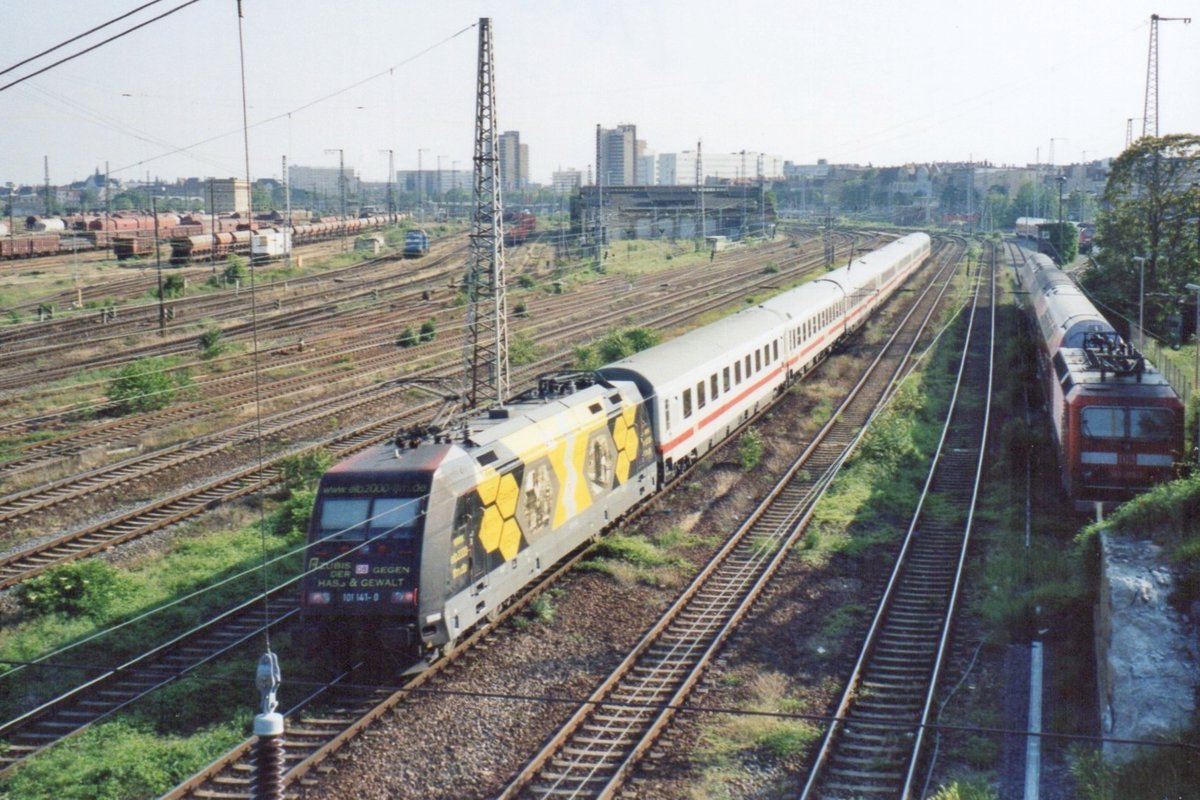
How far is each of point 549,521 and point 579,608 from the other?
1397 millimetres

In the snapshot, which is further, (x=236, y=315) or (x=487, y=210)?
(x=236, y=315)

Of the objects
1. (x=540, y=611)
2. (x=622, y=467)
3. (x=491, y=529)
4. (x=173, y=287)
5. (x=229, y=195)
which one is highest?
(x=229, y=195)

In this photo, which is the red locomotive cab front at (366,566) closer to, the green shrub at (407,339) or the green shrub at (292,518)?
the green shrub at (292,518)

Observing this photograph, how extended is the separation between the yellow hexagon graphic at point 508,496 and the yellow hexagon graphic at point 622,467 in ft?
14.5

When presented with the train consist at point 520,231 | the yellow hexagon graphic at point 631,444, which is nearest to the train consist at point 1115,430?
the yellow hexagon graphic at point 631,444

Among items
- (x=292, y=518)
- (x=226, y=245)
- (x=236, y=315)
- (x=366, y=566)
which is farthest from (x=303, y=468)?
(x=226, y=245)

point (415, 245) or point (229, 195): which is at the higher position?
point (229, 195)

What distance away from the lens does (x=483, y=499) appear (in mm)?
15641

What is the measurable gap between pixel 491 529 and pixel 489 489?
56 cm

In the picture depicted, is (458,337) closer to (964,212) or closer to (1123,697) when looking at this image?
(1123,697)

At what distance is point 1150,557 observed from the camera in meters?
15.6

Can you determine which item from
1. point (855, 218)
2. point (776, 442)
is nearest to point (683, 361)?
point (776, 442)

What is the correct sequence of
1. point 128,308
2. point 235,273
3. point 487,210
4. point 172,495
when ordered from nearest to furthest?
point 172,495 < point 487,210 < point 128,308 < point 235,273

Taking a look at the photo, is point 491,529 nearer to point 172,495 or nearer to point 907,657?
point 907,657
